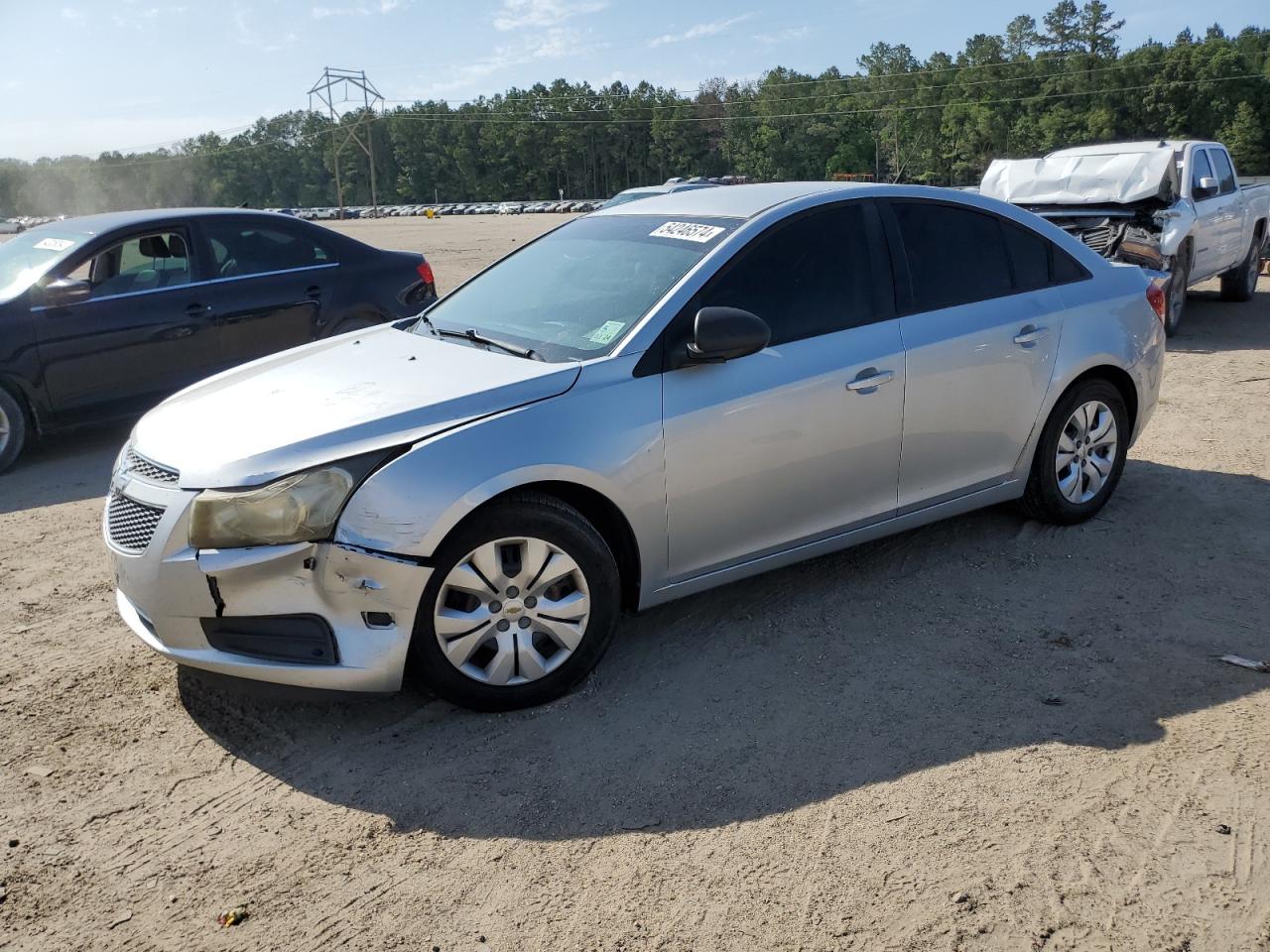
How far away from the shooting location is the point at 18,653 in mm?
4309

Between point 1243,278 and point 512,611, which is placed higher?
point 1243,278

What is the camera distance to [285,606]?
11.1 ft

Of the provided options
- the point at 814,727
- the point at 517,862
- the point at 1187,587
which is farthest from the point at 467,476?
the point at 1187,587

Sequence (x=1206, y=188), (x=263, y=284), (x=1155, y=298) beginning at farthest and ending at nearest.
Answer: (x=1206, y=188) < (x=263, y=284) < (x=1155, y=298)

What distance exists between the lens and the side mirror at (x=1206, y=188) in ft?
37.1

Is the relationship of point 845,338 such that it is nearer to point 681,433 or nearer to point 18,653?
point 681,433

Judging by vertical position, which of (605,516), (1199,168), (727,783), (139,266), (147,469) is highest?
(1199,168)

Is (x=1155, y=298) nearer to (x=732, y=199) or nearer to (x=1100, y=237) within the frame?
(x=732, y=199)

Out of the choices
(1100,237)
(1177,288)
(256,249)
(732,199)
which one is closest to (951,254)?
(732,199)

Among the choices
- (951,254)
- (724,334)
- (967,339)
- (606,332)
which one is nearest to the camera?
(724,334)

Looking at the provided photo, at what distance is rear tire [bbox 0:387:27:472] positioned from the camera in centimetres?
702

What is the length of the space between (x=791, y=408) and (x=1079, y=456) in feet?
6.59

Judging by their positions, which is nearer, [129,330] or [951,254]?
[951,254]

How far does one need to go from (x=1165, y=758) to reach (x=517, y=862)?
2.04 m
